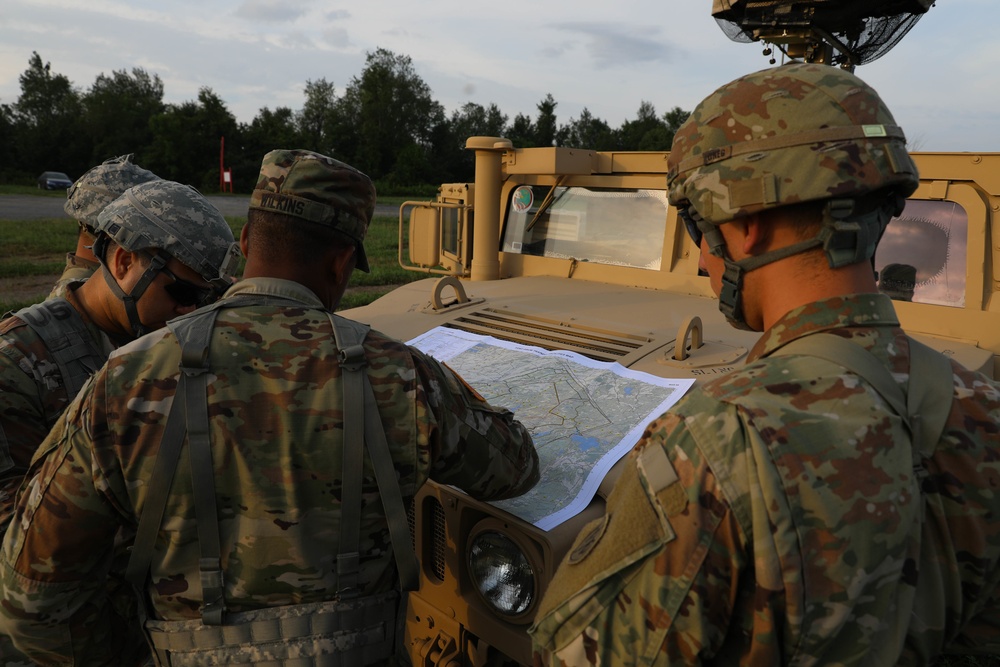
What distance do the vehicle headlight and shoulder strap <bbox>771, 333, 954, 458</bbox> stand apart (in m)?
0.93

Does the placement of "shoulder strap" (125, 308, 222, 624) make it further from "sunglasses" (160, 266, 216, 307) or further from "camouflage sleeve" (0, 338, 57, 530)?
"sunglasses" (160, 266, 216, 307)

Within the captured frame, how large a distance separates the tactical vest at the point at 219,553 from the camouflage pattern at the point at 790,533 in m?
0.48

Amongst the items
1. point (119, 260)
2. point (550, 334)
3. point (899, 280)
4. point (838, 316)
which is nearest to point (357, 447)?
point (838, 316)

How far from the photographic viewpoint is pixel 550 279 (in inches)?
143

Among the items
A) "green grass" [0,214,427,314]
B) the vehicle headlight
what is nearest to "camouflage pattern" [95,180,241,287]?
the vehicle headlight

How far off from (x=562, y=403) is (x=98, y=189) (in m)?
2.08

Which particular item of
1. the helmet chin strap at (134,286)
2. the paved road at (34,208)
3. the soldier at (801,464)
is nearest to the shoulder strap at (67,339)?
the helmet chin strap at (134,286)

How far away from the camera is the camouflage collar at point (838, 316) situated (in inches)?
41.6

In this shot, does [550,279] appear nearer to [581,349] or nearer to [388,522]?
[581,349]

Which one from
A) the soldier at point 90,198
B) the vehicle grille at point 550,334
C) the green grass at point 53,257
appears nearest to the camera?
the vehicle grille at point 550,334

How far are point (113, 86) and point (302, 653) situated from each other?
5876cm

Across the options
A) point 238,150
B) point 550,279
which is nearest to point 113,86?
point 238,150

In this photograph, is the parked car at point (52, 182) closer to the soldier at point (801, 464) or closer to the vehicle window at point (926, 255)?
the vehicle window at point (926, 255)

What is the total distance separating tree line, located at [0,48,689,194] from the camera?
116 feet
